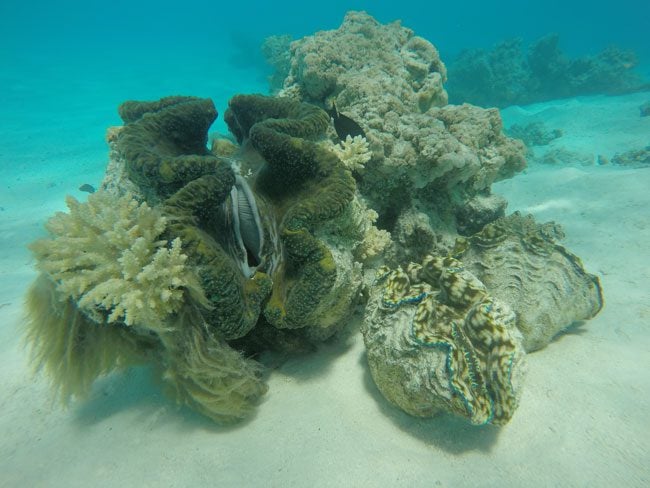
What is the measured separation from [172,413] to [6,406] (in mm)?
1525

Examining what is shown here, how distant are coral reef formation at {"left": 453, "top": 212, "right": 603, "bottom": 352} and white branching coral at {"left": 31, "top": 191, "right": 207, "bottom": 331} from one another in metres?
2.59

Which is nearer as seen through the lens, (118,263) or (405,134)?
(118,263)

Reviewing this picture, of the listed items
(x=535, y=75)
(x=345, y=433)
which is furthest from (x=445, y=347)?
(x=535, y=75)

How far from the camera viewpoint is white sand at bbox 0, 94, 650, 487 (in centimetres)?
218

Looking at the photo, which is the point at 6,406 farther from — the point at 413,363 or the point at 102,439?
the point at 413,363

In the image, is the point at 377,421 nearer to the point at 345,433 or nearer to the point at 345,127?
the point at 345,433

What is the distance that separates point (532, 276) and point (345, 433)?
2.14 m

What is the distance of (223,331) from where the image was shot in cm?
228

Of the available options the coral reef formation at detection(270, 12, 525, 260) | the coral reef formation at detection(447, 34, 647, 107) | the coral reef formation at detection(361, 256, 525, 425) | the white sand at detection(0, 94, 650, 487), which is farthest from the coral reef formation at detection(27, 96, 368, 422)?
the coral reef formation at detection(447, 34, 647, 107)

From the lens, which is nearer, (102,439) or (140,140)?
(102,439)

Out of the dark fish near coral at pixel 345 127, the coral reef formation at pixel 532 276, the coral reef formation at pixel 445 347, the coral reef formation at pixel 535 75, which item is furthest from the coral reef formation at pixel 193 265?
the coral reef formation at pixel 535 75

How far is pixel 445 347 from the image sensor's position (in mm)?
2332

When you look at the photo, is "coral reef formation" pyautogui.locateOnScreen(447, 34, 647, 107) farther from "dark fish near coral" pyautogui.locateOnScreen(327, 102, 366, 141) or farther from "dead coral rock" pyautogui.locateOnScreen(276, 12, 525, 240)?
"dark fish near coral" pyautogui.locateOnScreen(327, 102, 366, 141)

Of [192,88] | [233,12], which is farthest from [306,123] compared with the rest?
[233,12]
